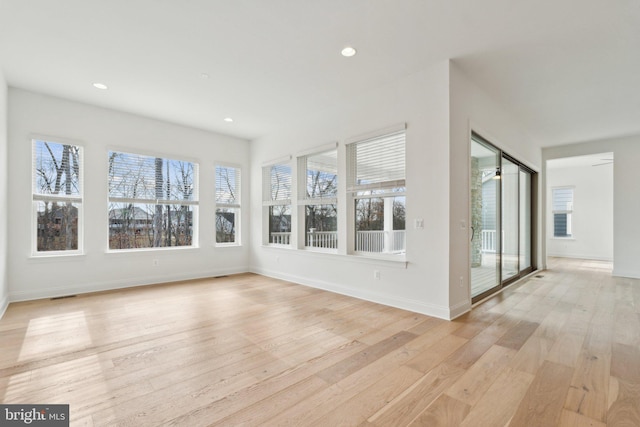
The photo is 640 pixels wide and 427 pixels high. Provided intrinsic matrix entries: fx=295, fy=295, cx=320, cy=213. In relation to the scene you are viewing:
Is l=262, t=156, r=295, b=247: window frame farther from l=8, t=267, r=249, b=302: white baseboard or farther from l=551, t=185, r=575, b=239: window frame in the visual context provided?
l=551, t=185, r=575, b=239: window frame

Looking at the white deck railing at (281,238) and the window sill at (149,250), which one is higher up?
the white deck railing at (281,238)

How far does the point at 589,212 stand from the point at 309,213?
8.98 metres

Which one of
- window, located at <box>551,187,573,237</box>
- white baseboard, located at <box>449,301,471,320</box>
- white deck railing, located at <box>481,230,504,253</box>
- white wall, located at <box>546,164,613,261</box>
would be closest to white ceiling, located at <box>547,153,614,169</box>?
white wall, located at <box>546,164,613,261</box>

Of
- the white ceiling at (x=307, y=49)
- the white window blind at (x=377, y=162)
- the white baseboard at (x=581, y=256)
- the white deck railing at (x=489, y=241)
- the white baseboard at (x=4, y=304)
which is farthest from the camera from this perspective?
the white baseboard at (x=581, y=256)

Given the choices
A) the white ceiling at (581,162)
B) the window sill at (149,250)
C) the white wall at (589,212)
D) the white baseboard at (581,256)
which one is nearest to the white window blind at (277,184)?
the window sill at (149,250)

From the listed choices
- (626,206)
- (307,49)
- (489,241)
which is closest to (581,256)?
(626,206)

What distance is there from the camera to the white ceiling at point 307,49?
8.61ft

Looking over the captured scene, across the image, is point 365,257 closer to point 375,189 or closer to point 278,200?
point 375,189

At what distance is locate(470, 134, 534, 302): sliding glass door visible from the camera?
4289mm

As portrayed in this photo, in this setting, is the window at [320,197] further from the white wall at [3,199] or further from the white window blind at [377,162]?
the white wall at [3,199]

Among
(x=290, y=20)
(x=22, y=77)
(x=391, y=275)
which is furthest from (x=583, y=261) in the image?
(x=22, y=77)

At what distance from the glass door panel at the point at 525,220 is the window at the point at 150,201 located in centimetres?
678

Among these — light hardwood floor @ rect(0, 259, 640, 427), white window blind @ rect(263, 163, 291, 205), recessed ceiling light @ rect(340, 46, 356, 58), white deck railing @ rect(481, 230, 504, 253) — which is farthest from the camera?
white window blind @ rect(263, 163, 291, 205)

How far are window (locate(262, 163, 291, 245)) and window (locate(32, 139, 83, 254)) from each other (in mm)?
3201
